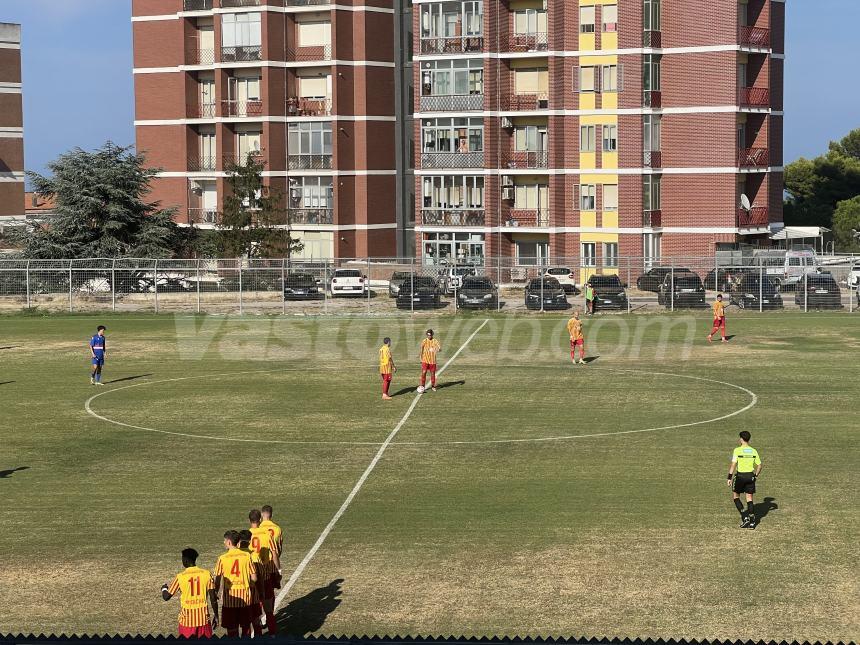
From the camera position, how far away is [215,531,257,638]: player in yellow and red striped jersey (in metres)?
16.9

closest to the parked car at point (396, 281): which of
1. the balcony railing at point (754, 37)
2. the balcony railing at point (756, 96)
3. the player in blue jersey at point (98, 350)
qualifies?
the balcony railing at point (756, 96)

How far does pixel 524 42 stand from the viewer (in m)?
81.0

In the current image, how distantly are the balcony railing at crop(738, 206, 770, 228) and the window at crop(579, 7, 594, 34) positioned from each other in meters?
15.2

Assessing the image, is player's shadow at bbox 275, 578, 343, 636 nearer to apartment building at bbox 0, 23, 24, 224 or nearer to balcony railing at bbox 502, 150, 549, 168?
balcony railing at bbox 502, 150, 549, 168

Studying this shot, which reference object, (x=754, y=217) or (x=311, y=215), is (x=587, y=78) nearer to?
(x=754, y=217)

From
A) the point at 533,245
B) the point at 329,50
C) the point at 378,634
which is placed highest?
the point at 329,50

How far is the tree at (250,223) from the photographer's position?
258 ft

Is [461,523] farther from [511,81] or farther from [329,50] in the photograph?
[329,50]

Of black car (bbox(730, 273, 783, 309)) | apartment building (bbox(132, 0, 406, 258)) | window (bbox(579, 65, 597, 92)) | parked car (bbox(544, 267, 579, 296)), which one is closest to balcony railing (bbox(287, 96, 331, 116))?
apartment building (bbox(132, 0, 406, 258))

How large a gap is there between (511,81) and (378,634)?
67.7m

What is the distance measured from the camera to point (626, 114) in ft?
259

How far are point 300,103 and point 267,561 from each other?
249 feet

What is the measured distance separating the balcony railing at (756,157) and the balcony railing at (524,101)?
43.4ft

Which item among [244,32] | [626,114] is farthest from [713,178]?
[244,32]
